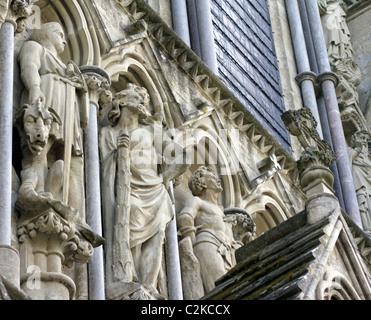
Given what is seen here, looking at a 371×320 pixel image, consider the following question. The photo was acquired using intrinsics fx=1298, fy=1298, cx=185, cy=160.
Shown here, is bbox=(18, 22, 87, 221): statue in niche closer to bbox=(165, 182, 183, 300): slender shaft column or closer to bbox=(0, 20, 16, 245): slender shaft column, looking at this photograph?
bbox=(0, 20, 16, 245): slender shaft column

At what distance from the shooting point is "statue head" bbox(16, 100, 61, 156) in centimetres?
992

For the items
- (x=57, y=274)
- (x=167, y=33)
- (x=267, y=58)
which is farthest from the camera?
(x=267, y=58)

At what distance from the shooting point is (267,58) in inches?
730

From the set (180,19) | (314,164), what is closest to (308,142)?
(314,164)

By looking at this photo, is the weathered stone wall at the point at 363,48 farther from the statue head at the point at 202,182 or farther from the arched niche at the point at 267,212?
the statue head at the point at 202,182

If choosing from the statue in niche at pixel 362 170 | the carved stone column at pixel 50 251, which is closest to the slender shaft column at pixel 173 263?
the carved stone column at pixel 50 251

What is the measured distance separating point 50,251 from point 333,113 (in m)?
9.87

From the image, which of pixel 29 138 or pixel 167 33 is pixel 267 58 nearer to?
pixel 167 33

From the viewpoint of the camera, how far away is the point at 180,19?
52.7 ft

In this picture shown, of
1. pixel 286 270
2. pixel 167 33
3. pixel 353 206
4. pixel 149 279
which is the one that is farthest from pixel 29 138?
pixel 353 206

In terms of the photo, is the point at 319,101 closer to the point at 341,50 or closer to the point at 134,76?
the point at 341,50

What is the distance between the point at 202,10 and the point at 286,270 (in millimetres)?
8394

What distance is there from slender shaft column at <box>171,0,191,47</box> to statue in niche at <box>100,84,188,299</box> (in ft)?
12.0

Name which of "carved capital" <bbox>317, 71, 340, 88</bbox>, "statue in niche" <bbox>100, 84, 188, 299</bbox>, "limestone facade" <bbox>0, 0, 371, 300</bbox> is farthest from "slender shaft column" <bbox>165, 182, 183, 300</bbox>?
"carved capital" <bbox>317, 71, 340, 88</bbox>
